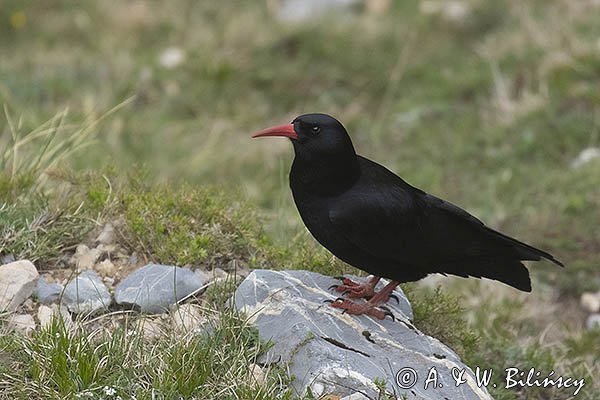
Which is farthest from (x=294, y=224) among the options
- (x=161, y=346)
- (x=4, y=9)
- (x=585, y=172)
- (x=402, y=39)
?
(x=4, y=9)

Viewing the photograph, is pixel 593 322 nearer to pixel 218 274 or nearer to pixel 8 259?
pixel 218 274

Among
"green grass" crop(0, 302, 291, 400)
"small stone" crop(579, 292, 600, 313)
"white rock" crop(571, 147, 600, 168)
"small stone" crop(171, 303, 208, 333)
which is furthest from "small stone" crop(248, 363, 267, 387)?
"white rock" crop(571, 147, 600, 168)

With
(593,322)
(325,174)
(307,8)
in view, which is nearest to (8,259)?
(325,174)

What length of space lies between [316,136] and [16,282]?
1454mm

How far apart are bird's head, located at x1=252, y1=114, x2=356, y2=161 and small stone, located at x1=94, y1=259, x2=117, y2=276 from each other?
1007mm

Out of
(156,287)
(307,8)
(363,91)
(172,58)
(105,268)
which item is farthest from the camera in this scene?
(307,8)

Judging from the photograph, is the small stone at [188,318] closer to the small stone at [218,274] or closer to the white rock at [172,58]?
the small stone at [218,274]

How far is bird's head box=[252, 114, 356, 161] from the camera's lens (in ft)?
13.7

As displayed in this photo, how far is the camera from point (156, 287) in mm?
4332

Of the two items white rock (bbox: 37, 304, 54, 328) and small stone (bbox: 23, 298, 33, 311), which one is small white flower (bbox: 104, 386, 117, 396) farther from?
small stone (bbox: 23, 298, 33, 311)

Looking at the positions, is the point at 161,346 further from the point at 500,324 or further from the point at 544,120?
the point at 544,120

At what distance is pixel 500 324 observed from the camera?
18.6ft

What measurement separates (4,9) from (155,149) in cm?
395

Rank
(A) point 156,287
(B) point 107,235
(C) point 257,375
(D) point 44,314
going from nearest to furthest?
(C) point 257,375 < (D) point 44,314 < (A) point 156,287 < (B) point 107,235
